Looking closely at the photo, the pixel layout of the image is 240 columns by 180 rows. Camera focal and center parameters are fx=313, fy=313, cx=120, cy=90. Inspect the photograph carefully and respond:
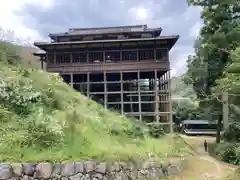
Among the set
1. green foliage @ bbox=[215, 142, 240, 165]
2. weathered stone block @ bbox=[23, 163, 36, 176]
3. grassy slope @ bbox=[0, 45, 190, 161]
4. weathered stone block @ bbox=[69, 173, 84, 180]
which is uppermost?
grassy slope @ bbox=[0, 45, 190, 161]

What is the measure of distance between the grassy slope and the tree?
8342 millimetres

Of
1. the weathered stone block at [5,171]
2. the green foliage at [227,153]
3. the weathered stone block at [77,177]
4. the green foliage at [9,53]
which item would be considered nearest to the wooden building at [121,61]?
the green foliage at [227,153]

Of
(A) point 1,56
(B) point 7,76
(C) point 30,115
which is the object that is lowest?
(C) point 30,115

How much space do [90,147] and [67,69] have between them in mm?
22044

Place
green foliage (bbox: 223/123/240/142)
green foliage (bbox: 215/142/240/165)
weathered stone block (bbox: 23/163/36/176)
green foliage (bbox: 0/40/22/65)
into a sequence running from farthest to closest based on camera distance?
green foliage (bbox: 223/123/240/142) → green foliage (bbox: 215/142/240/165) → green foliage (bbox: 0/40/22/65) → weathered stone block (bbox: 23/163/36/176)

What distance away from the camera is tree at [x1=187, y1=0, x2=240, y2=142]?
21688 millimetres

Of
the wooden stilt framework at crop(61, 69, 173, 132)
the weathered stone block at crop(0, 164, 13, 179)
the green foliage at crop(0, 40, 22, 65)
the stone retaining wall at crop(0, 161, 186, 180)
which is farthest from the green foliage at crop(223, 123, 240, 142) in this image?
the weathered stone block at crop(0, 164, 13, 179)

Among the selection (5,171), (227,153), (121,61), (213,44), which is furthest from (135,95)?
(5,171)

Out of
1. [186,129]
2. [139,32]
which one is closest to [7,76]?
[139,32]

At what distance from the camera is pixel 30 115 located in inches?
465

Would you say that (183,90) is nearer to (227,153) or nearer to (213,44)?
(213,44)

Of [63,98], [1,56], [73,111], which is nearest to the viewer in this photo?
[73,111]

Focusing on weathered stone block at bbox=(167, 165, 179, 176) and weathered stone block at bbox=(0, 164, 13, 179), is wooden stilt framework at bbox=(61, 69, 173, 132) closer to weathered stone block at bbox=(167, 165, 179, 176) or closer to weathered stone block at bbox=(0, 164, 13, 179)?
weathered stone block at bbox=(167, 165, 179, 176)

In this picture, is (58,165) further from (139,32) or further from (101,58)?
(139,32)
